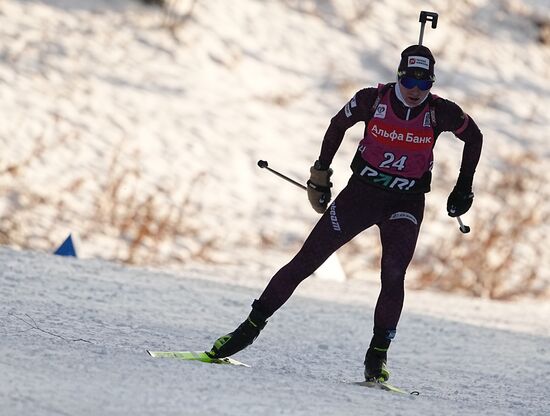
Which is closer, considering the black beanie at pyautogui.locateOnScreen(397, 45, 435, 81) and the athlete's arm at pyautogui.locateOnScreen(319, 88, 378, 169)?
the black beanie at pyautogui.locateOnScreen(397, 45, 435, 81)

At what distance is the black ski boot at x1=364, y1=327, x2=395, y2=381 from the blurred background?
451cm

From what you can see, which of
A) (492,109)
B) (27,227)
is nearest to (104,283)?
(27,227)

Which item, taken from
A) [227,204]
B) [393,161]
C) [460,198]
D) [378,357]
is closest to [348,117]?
[393,161]

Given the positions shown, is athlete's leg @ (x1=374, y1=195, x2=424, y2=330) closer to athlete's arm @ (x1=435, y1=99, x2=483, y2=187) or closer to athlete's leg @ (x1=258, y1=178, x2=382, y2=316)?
athlete's leg @ (x1=258, y1=178, x2=382, y2=316)

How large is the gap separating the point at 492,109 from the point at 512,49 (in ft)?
4.81

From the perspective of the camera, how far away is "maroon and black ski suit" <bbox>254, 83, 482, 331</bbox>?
5336mm

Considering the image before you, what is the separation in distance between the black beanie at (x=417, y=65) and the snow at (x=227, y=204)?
4.68 ft

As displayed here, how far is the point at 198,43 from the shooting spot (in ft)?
45.5

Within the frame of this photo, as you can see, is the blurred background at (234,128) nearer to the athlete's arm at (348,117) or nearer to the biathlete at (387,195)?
the athlete's arm at (348,117)

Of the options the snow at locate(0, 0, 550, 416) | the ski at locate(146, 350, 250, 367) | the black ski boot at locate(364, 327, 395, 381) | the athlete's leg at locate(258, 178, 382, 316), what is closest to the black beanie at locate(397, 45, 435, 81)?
the athlete's leg at locate(258, 178, 382, 316)

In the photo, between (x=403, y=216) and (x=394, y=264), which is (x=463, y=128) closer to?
(x=403, y=216)

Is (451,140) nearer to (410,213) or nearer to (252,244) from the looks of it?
(252,244)

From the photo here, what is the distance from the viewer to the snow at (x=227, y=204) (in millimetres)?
4863

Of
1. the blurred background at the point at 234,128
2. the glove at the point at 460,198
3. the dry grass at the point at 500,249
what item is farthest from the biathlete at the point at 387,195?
the dry grass at the point at 500,249
